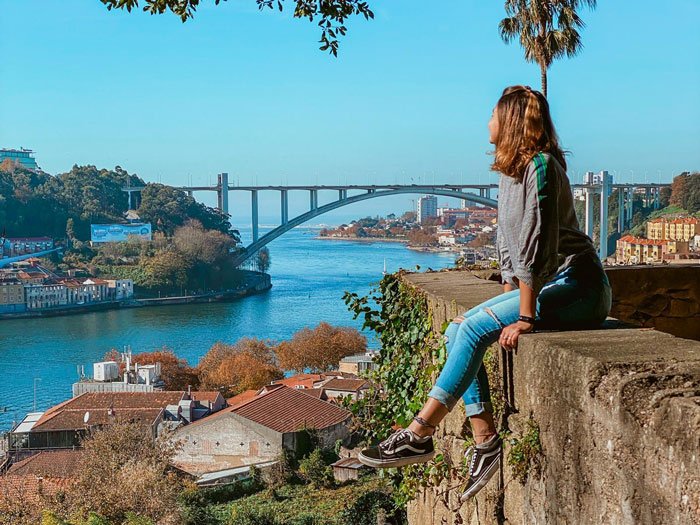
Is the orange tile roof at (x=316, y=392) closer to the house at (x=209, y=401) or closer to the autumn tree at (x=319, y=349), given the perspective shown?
the house at (x=209, y=401)

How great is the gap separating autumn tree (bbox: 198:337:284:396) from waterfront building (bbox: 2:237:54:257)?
85.2 feet

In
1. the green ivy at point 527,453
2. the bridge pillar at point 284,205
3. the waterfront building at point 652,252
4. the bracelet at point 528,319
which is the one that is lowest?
the waterfront building at point 652,252

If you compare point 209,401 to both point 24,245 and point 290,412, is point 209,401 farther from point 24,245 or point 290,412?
point 24,245

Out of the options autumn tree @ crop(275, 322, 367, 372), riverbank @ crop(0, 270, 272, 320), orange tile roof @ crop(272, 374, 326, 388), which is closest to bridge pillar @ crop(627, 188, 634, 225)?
riverbank @ crop(0, 270, 272, 320)

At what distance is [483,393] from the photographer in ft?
3.25

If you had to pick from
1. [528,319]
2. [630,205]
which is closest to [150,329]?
[630,205]

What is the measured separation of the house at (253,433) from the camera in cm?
1374

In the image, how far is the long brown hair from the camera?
973mm

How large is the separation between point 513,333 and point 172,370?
796 inches

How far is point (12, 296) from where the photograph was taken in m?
36.0

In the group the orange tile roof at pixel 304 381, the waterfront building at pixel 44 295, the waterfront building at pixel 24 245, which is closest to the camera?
the orange tile roof at pixel 304 381

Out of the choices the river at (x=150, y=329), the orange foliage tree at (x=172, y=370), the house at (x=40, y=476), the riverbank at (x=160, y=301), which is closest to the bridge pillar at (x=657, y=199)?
the river at (x=150, y=329)

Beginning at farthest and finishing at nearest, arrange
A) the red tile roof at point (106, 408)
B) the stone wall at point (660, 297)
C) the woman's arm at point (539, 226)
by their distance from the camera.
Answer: the red tile roof at point (106, 408) → the stone wall at point (660, 297) → the woman's arm at point (539, 226)

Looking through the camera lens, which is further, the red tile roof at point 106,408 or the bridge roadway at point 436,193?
the bridge roadway at point 436,193
